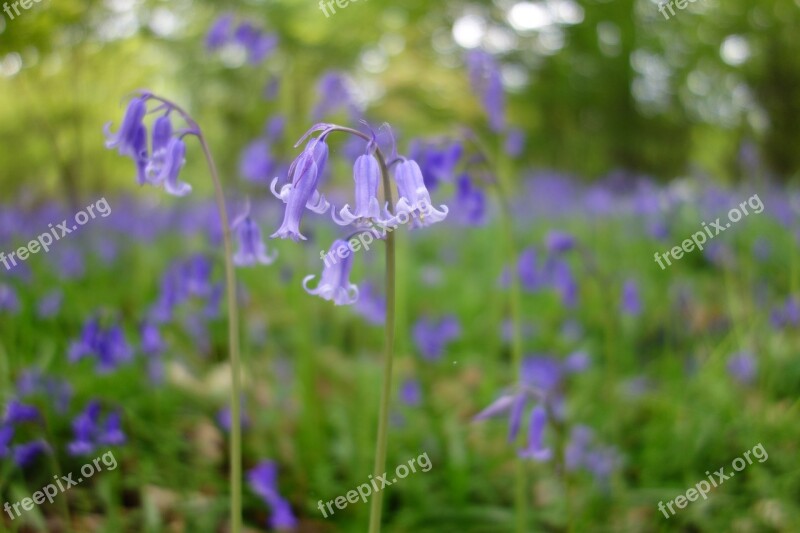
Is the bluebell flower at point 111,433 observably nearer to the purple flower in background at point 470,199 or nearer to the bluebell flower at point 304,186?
the bluebell flower at point 304,186

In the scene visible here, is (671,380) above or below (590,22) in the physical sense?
below

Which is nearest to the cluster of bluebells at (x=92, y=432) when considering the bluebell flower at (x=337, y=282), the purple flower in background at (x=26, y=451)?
the purple flower in background at (x=26, y=451)

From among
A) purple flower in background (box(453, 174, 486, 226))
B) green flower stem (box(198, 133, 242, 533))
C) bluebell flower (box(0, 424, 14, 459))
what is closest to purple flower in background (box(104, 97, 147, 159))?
green flower stem (box(198, 133, 242, 533))

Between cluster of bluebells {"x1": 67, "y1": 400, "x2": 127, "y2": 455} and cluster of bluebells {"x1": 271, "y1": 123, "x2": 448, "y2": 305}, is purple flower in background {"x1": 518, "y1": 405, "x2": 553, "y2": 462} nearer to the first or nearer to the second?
cluster of bluebells {"x1": 271, "y1": 123, "x2": 448, "y2": 305}

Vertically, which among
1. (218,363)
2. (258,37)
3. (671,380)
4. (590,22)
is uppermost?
(590,22)

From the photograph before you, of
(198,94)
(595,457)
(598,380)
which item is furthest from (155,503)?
(198,94)

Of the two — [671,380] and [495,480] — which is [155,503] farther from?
[671,380]
